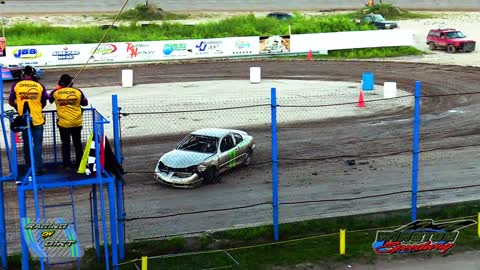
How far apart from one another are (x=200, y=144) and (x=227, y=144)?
0.76 meters

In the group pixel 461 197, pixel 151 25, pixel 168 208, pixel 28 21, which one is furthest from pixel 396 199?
pixel 28 21

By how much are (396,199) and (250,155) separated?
16.7ft

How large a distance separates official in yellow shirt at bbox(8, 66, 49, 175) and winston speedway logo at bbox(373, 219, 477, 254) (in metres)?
6.15

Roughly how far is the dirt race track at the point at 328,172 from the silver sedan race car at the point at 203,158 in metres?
0.28

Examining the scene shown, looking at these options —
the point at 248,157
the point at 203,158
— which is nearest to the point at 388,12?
the point at 248,157

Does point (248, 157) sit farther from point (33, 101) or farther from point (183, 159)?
point (33, 101)

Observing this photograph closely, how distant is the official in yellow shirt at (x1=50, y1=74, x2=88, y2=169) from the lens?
37.6 feet

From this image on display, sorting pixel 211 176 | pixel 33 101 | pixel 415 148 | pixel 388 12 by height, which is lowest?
pixel 211 176

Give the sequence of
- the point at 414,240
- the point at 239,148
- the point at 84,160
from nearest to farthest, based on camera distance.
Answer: the point at 84,160 → the point at 414,240 → the point at 239,148

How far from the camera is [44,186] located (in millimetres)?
10547

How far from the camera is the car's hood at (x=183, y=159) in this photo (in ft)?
60.0

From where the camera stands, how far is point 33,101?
36.8 feet

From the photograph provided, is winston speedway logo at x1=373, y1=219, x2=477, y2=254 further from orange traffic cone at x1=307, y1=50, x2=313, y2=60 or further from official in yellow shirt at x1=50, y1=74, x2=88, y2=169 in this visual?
orange traffic cone at x1=307, y1=50, x2=313, y2=60

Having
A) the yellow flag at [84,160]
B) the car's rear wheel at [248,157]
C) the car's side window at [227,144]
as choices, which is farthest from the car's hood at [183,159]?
the yellow flag at [84,160]
